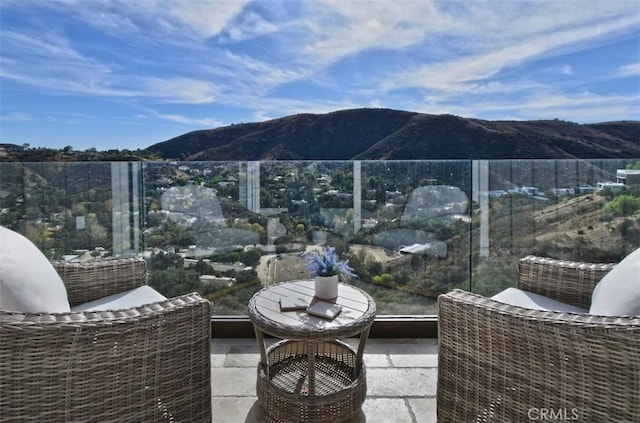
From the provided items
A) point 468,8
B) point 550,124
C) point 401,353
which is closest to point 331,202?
point 401,353

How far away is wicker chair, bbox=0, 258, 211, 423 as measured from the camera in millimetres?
1169

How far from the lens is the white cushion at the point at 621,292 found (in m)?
1.36

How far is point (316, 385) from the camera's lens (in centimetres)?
195

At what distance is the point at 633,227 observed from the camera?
3.19 meters

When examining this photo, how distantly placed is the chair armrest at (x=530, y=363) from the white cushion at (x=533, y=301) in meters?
0.49

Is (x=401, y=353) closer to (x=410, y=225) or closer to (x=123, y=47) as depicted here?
(x=410, y=225)

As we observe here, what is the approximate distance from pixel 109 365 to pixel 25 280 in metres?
0.48

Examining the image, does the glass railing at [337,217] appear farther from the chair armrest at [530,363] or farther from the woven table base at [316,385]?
the chair armrest at [530,363]

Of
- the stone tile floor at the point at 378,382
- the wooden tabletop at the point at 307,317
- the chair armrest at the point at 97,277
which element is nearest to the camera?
the wooden tabletop at the point at 307,317

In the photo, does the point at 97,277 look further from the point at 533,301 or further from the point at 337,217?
the point at 533,301

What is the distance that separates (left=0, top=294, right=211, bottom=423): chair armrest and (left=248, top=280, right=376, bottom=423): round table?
14.5 inches

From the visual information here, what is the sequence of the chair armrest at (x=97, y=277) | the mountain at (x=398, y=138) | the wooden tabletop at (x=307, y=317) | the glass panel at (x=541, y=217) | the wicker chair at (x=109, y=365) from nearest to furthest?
the wicker chair at (x=109, y=365), the wooden tabletop at (x=307, y=317), the chair armrest at (x=97, y=277), the glass panel at (x=541, y=217), the mountain at (x=398, y=138)

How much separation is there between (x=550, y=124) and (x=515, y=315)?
4431 millimetres

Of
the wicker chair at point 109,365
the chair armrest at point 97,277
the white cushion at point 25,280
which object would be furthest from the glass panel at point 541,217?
the white cushion at point 25,280
